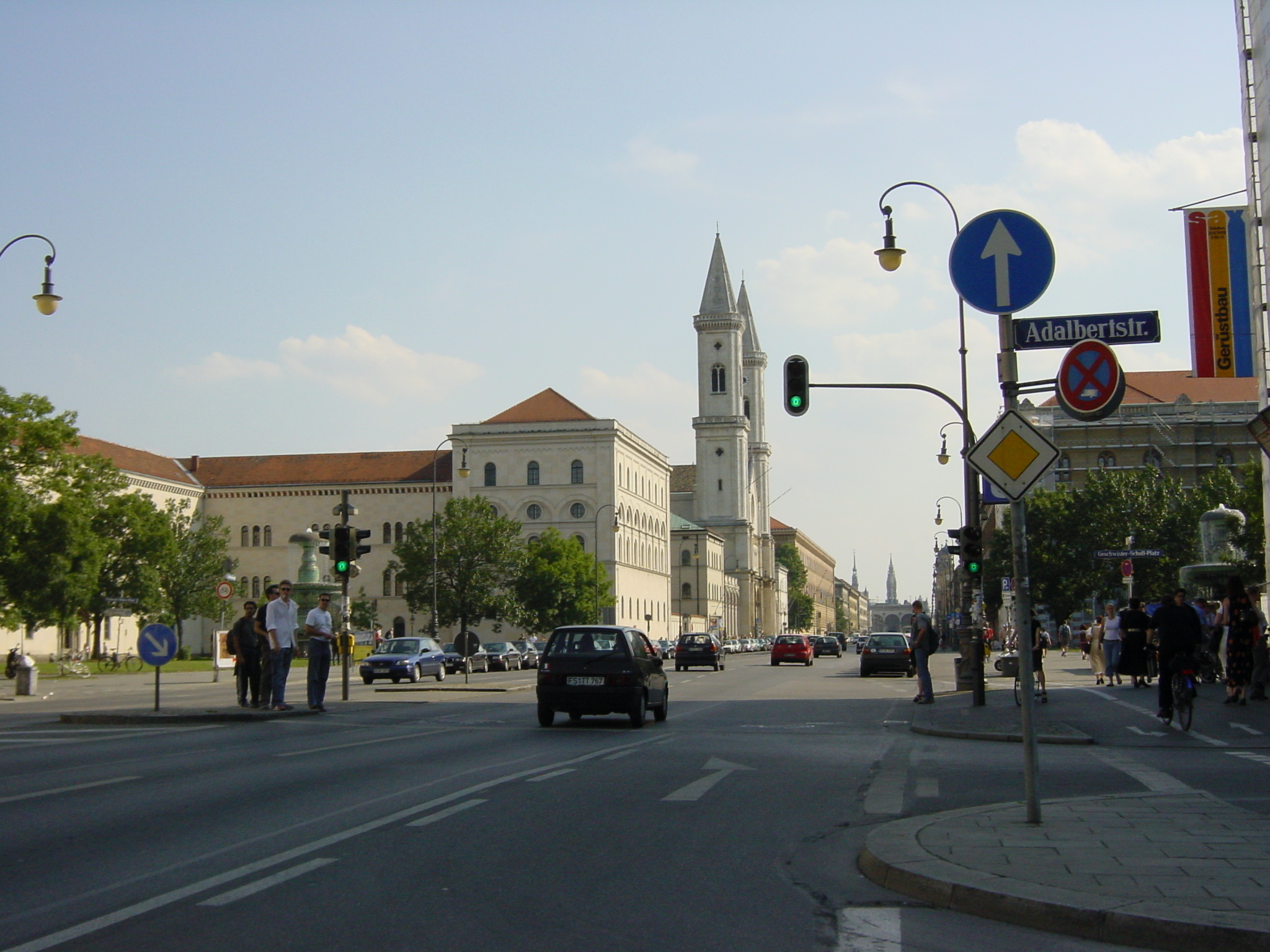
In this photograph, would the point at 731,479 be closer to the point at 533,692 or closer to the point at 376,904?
the point at 533,692

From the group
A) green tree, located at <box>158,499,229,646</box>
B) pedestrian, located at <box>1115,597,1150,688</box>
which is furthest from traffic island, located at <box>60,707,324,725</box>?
green tree, located at <box>158,499,229,646</box>

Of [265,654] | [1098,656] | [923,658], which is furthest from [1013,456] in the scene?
[1098,656]

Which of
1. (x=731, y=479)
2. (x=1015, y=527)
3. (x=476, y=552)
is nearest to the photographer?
(x=1015, y=527)

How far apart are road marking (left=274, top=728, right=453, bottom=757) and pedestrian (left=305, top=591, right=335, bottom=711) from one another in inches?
144

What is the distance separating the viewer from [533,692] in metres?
33.7

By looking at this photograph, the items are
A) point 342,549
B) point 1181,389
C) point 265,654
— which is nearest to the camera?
point 265,654

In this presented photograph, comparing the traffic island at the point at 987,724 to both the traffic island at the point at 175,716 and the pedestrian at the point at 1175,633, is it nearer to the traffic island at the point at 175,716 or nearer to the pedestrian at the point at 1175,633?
the pedestrian at the point at 1175,633

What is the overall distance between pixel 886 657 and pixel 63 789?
36.2 meters

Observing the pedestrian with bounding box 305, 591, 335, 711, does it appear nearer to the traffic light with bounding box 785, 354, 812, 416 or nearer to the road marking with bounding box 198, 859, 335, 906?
the traffic light with bounding box 785, 354, 812, 416

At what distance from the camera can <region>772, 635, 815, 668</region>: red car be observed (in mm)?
62719

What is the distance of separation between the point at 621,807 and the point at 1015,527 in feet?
12.8

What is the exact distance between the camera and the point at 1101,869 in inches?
286

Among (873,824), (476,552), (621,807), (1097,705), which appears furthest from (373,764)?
(476,552)

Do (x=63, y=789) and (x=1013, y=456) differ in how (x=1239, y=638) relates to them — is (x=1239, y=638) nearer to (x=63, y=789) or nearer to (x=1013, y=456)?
(x=1013, y=456)
